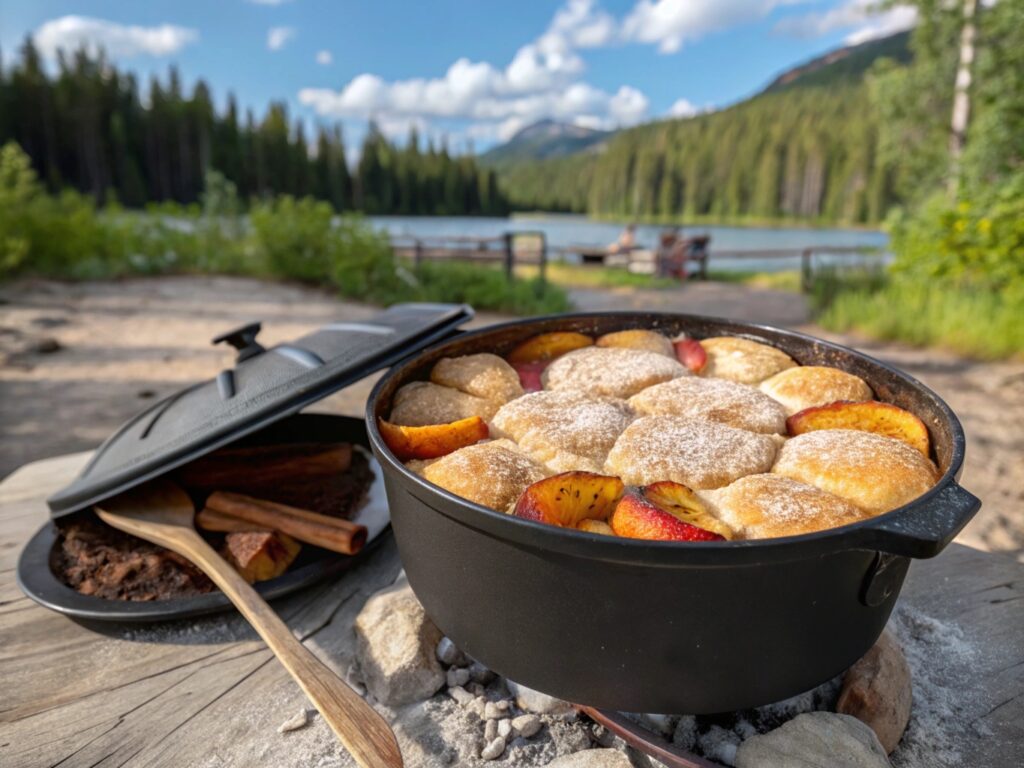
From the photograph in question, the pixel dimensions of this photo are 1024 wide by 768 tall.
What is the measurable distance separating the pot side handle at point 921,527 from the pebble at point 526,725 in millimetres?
875

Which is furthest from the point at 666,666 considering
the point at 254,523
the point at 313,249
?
the point at 313,249

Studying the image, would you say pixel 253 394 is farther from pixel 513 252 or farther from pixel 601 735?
pixel 513 252

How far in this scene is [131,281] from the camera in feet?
39.0

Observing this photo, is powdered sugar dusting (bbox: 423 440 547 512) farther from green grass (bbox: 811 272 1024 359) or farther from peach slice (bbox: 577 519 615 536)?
green grass (bbox: 811 272 1024 359)

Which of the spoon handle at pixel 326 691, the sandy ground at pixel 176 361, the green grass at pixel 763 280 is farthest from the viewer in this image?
the green grass at pixel 763 280

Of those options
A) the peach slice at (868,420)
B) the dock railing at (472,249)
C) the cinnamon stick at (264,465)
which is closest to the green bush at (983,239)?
the peach slice at (868,420)

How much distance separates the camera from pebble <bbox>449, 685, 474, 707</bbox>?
1.47 meters

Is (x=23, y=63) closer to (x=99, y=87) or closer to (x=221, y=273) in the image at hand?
(x=99, y=87)

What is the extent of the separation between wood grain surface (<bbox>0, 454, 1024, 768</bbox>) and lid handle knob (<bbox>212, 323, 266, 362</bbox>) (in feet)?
2.64

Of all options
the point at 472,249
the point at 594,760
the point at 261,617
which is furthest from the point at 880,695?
the point at 472,249

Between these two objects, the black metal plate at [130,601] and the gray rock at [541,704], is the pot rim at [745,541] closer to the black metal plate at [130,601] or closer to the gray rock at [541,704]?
the gray rock at [541,704]

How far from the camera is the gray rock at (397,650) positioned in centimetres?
147

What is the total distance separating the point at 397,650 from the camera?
151 centimetres

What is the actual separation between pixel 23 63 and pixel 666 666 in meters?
48.5
